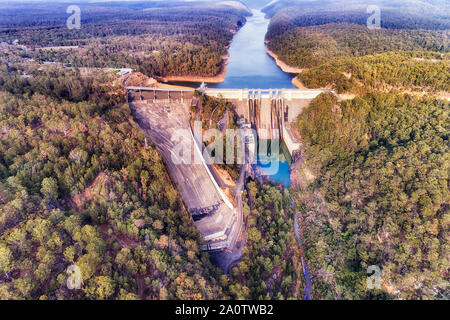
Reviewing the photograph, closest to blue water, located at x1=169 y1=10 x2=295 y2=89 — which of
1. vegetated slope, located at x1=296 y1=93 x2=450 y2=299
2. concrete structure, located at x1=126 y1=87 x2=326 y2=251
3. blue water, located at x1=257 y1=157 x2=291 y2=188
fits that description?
concrete structure, located at x1=126 y1=87 x2=326 y2=251

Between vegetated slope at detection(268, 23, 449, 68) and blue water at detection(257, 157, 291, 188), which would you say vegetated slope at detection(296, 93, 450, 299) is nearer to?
blue water at detection(257, 157, 291, 188)

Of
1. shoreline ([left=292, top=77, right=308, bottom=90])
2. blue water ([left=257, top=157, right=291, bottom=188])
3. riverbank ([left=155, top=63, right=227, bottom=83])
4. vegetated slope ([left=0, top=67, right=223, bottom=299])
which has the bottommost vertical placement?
blue water ([left=257, top=157, right=291, bottom=188])

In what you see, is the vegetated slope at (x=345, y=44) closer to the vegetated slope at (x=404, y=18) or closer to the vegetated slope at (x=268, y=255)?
the vegetated slope at (x=404, y=18)

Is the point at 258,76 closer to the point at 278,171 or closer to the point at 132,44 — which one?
the point at 278,171

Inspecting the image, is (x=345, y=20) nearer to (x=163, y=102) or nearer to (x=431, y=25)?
(x=431, y=25)

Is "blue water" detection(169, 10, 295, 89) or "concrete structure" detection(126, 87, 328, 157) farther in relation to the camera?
"blue water" detection(169, 10, 295, 89)

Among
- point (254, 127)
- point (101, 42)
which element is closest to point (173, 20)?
point (101, 42)

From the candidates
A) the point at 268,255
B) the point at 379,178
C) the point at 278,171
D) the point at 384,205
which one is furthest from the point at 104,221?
the point at 379,178
